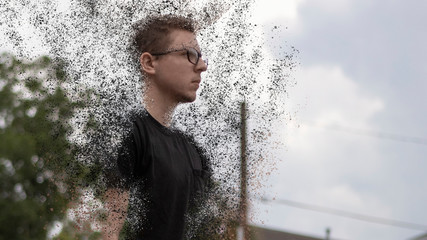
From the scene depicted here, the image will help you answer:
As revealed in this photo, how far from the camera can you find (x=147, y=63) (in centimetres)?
198

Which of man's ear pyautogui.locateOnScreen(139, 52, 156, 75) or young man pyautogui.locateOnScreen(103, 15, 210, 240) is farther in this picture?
man's ear pyautogui.locateOnScreen(139, 52, 156, 75)

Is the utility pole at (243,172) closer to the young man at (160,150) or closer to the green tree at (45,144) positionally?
the young man at (160,150)

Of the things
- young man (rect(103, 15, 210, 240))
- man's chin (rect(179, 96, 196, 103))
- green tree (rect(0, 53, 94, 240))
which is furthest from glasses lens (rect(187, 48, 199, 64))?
green tree (rect(0, 53, 94, 240))

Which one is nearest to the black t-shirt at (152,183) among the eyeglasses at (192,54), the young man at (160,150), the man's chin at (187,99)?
the young man at (160,150)

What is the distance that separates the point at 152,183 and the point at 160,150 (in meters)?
0.12

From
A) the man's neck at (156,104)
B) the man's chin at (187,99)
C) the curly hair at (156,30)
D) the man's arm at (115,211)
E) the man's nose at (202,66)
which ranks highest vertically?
the curly hair at (156,30)

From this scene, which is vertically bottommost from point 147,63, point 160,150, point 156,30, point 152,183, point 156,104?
point 152,183

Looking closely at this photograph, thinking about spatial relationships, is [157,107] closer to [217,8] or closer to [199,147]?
[199,147]

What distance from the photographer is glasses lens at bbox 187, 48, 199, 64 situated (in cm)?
198

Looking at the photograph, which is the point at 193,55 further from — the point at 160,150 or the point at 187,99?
the point at 160,150

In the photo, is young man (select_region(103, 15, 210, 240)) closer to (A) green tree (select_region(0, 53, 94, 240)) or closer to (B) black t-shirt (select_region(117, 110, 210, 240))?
(B) black t-shirt (select_region(117, 110, 210, 240))

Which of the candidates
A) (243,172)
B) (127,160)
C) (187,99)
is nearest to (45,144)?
(127,160)

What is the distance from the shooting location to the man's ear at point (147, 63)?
1.97 meters

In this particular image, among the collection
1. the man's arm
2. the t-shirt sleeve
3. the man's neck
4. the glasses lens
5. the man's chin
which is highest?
the glasses lens
